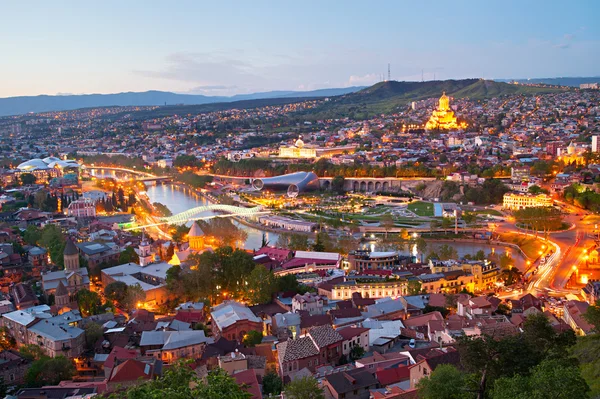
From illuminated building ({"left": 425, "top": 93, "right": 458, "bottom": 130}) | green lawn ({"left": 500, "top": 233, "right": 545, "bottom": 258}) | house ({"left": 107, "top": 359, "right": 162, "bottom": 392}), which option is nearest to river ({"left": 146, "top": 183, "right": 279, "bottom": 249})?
green lawn ({"left": 500, "top": 233, "right": 545, "bottom": 258})

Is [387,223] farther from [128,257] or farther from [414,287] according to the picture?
[128,257]

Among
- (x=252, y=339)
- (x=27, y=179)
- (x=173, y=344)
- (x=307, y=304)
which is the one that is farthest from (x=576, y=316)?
(x=27, y=179)

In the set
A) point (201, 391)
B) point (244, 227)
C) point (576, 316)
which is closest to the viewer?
point (201, 391)

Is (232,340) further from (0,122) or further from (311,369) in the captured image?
(0,122)

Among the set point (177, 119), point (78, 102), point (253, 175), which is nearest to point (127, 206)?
point (253, 175)

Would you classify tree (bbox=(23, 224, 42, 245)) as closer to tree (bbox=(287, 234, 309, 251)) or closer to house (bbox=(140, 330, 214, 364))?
tree (bbox=(287, 234, 309, 251))

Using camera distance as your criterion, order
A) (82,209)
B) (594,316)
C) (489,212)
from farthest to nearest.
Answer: (489,212), (82,209), (594,316)

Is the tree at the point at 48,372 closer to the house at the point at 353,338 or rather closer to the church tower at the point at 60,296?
the church tower at the point at 60,296

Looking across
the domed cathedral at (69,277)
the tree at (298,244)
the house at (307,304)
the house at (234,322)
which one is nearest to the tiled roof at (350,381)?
the house at (234,322)
